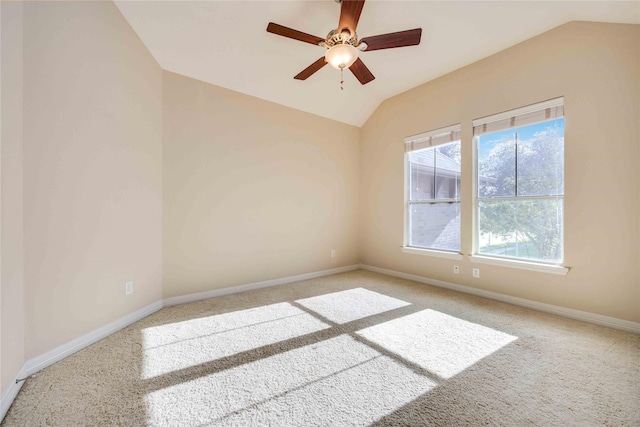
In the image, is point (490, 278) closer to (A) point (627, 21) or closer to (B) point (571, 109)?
(B) point (571, 109)

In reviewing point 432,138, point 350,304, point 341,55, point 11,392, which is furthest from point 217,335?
point 432,138

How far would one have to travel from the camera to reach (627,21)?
2.28 m

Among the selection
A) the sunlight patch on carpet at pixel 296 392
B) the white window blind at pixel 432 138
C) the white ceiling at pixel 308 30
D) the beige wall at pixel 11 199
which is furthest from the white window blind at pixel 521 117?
the beige wall at pixel 11 199

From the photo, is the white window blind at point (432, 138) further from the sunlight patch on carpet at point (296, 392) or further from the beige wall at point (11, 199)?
the beige wall at point (11, 199)

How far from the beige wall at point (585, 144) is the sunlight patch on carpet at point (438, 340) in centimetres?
104

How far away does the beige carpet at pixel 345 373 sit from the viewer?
1.42 m

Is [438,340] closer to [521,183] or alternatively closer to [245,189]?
[521,183]

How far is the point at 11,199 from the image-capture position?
1577 millimetres

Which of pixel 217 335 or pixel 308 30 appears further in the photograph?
pixel 308 30

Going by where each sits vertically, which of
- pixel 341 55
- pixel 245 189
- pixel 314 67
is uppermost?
pixel 314 67

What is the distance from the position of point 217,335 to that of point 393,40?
2.93 metres

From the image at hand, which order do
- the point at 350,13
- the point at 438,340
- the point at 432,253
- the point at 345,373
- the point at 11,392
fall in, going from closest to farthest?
the point at 11,392 → the point at 345,373 → the point at 350,13 → the point at 438,340 → the point at 432,253

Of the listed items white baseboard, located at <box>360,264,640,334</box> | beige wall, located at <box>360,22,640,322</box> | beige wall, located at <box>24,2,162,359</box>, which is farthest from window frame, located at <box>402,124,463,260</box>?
beige wall, located at <box>24,2,162,359</box>

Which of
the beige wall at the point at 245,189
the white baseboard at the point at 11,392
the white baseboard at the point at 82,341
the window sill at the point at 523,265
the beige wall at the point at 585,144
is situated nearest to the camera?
the white baseboard at the point at 11,392
